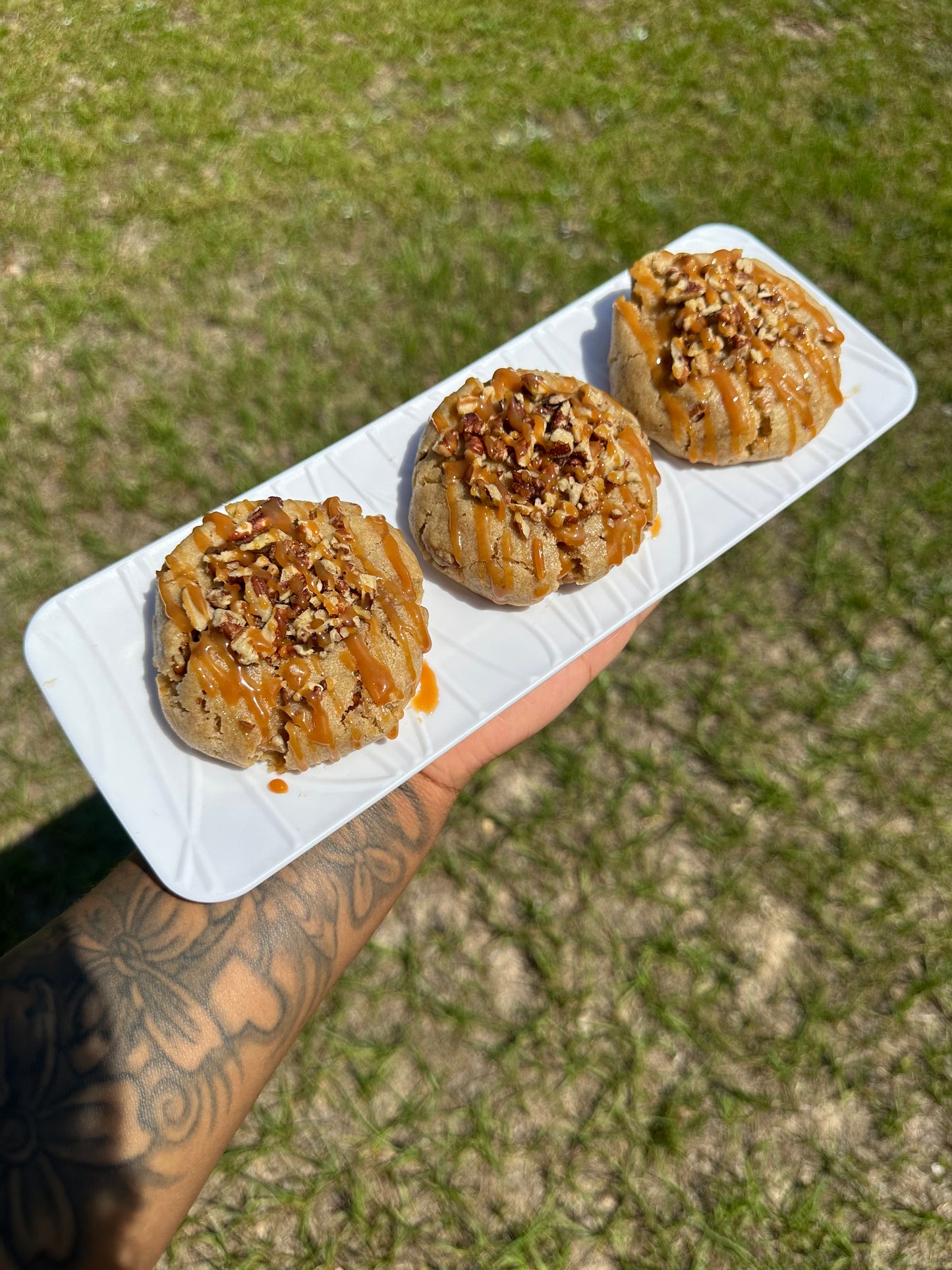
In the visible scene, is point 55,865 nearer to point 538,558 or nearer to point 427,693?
point 427,693

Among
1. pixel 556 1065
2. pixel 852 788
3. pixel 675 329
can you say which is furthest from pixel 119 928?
pixel 852 788

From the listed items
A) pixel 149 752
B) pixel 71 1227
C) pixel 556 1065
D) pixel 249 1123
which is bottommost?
pixel 556 1065

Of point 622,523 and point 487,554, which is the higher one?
point 487,554

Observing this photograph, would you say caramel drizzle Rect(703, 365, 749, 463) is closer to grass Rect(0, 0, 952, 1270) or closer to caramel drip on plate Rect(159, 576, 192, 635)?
grass Rect(0, 0, 952, 1270)

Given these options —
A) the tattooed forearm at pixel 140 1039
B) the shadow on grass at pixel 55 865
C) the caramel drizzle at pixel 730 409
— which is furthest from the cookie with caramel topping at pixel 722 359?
the shadow on grass at pixel 55 865

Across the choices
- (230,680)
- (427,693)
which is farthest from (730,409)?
(230,680)

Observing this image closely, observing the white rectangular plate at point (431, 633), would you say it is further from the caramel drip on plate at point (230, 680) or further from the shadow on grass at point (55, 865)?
the shadow on grass at point (55, 865)

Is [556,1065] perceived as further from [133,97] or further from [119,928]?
[133,97]
